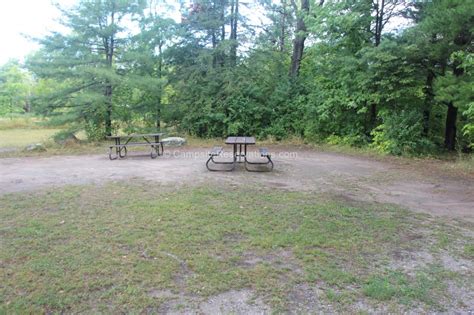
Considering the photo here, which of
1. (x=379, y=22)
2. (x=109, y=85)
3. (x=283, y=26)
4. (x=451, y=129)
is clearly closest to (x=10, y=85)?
(x=109, y=85)

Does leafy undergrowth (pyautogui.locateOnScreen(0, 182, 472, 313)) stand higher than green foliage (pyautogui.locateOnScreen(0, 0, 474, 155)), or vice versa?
green foliage (pyautogui.locateOnScreen(0, 0, 474, 155))

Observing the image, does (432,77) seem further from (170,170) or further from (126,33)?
(126,33)

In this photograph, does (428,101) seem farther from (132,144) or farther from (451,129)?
(132,144)

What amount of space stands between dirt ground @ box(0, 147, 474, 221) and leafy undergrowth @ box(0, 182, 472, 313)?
69cm

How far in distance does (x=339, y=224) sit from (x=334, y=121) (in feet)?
23.9

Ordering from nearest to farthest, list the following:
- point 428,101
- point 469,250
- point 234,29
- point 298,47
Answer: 1. point 469,250
2. point 428,101
3. point 234,29
4. point 298,47

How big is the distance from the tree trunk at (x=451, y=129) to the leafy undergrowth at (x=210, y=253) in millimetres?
6639

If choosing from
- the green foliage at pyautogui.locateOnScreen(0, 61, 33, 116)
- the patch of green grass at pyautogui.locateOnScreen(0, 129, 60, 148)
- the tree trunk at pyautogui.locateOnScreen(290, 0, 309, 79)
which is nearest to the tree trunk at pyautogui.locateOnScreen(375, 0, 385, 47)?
the tree trunk at pyautogui.locateOnScreen(290, 0, 309, 79)

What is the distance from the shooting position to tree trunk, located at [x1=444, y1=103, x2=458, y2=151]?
29.2ft

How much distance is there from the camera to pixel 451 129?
9031mm

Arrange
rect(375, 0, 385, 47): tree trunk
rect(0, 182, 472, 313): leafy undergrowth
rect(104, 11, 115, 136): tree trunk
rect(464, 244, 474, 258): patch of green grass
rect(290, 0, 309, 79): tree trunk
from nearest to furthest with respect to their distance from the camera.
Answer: rect(0, 182, 472, 313): leafy undergrowth → rect(464, 244, 474, 258): patch of green grass → rect(375, 0, 385, 47): tree trunk → rect(104, 11, 115, 136): tree trunk → rect(290, 0, 309, 79): tree trunk

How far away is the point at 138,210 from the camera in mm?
3715

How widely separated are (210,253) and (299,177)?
10.8 feet

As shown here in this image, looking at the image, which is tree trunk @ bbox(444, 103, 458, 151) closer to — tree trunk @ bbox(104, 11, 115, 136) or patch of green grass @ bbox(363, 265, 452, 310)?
patch of green grass @ bbox(363, 265, 452, 310)
